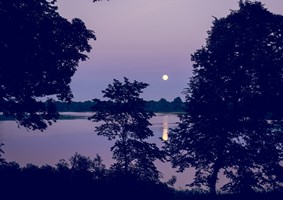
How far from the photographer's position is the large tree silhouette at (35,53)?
43.9 feet

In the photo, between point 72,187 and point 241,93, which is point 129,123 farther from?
point 72,187

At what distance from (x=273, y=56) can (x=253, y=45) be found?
129cm

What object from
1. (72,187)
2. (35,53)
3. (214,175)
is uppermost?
(35,53)

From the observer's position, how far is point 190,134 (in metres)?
21.2

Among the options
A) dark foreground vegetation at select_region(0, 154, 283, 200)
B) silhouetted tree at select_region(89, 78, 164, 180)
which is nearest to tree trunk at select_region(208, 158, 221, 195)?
silhouetted tree at select_region(89, 78, 164, 180)

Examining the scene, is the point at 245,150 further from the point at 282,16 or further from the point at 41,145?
the point at 41,145

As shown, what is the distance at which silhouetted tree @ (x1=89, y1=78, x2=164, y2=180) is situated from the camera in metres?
25.7

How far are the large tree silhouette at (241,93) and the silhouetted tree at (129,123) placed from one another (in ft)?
17.4

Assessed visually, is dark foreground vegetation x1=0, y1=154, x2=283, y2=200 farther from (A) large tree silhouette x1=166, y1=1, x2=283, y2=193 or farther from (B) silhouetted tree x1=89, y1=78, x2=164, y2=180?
(B) silhouetted tree x1=89, y1=78, x2=164, y2=180

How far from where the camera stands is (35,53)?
46.0 ft

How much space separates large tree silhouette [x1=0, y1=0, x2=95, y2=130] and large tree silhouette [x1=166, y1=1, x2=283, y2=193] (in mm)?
8267

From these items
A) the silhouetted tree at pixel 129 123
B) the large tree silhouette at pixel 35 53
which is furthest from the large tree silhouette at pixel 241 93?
the large tree silhouette at pixel 35 53

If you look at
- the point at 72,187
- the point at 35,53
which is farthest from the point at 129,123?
the point at 72,187

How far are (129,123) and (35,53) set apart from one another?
13.2 metres
